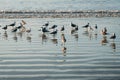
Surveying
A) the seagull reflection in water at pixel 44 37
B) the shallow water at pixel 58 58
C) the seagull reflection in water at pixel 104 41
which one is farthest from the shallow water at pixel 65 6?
the seagull reflection in water at pixel 104 41

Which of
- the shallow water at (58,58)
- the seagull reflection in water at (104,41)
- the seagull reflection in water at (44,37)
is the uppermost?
the seagull reflection in water at (44,37)

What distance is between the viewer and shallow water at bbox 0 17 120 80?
18.4 m

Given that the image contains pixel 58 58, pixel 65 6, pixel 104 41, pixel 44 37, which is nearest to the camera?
pixel 58 58

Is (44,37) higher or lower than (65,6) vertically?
lower

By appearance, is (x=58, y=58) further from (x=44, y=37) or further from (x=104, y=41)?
(x=44, y=37)

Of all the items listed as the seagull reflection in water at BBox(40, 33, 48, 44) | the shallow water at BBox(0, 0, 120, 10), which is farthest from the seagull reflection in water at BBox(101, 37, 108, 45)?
the shallow water at BBox(0, 0, 120, 10)

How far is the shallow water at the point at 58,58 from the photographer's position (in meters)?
18.4

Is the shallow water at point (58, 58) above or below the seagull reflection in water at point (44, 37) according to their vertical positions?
below

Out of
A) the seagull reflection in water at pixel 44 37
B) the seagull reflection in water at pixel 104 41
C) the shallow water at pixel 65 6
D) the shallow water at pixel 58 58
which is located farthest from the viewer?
the shallow water at pixel 65 6

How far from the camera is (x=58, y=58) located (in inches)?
882

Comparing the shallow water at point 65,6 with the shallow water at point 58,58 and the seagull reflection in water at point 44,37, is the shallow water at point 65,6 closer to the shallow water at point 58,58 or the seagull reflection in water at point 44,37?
the seagull reflection in water at point 44,37

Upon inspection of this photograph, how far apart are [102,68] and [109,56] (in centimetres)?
329

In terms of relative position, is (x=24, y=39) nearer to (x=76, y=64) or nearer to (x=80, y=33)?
(x=80, y=33)

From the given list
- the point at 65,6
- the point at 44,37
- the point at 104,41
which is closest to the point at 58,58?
the point at 104,41
